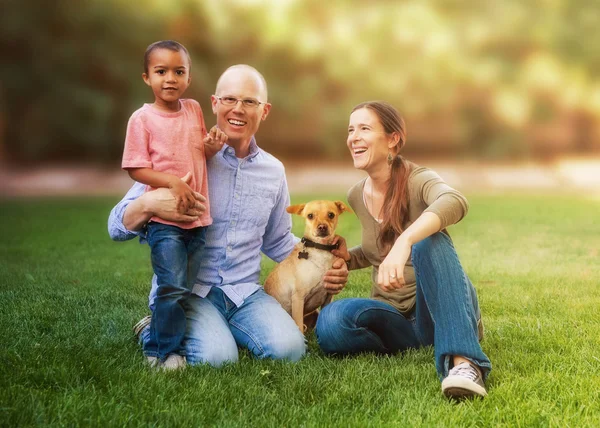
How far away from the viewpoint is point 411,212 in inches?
91.0

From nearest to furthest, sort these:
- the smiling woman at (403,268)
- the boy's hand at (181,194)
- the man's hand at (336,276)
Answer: the smiling woman at (403,268), the boy's hand at (181,194), the man's hand at (336,276)

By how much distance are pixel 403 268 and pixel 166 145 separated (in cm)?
90

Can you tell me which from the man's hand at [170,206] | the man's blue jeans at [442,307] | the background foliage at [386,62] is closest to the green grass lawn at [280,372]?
the man's blue jeans at [442,307]

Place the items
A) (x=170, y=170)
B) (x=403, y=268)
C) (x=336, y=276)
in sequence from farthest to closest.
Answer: (x=336, y=276) → (x=170, y=170) → (x=403, y=268)

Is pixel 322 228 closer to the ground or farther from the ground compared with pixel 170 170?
closer to the ground

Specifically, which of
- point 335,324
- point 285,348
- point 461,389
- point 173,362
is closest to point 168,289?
point 173,362

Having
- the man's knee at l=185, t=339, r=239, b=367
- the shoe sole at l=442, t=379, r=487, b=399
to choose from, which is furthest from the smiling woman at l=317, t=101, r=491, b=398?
the man's knee at l=185, t=339, r=239, b=367

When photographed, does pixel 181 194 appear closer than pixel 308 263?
Yes

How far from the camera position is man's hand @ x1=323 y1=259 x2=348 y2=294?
2.53 metres

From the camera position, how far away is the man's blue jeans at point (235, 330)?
7.73 ft

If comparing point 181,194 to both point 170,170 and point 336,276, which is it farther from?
point 336,276

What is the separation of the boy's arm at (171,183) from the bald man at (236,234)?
0.03m

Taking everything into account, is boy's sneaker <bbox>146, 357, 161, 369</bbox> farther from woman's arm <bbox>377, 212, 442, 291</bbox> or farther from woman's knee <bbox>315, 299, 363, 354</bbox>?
woman's arm <bbox>377, 212, 442, 291</bbox>

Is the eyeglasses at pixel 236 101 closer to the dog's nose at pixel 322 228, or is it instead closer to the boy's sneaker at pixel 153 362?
the dog's nose at pixel 322 228
